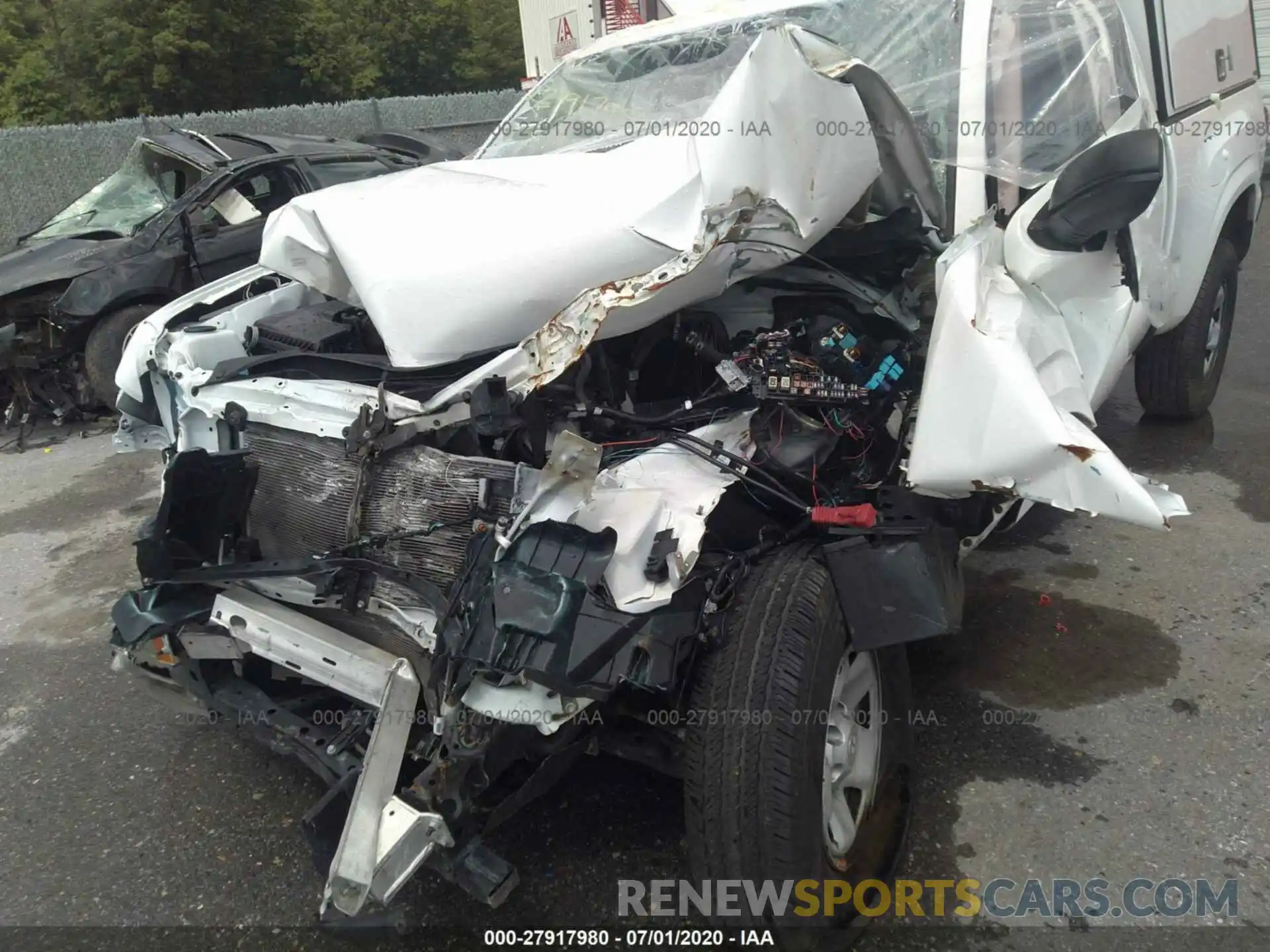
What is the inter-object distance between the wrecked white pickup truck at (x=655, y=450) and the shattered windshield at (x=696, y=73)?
0.19ft

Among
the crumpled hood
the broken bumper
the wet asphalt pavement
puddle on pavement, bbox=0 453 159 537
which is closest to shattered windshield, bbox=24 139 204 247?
the crumpled hood

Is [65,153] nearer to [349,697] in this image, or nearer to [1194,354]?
[349,697]

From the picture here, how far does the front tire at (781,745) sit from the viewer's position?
1.78 metres

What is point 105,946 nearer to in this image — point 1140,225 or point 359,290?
point 359,290

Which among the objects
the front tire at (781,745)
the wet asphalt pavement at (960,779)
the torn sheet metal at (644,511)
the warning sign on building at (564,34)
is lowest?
the wet asphalt pavement at (960,779)

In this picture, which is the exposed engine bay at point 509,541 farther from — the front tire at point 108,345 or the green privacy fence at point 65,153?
the green privacy fence at point 65,153

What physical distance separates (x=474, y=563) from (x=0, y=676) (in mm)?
2521

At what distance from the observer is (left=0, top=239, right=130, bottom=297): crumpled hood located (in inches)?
232

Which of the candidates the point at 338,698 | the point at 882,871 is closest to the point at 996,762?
the point at 882,871

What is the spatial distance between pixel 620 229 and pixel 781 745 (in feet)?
3.98

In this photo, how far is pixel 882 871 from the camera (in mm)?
2111

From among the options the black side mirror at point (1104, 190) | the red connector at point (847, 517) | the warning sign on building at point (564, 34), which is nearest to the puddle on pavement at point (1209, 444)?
the black side mirror at point (1104, 190)

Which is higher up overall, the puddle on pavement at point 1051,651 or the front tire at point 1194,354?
the front tire at point 1194,354

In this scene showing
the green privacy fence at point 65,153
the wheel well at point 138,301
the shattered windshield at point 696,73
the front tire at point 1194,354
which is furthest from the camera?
the green privacy fence at point 65,153
